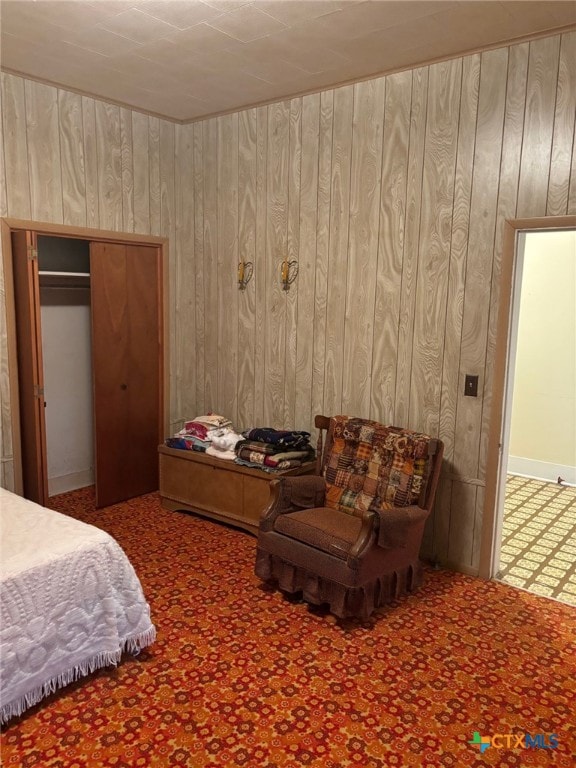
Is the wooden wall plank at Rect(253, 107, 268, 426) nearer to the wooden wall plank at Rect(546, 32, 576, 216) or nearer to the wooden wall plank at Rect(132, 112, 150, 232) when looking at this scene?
the wooden wall plank at Rect(132, 112, 150, 232)

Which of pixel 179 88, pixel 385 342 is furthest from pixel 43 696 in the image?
pixel 179 88

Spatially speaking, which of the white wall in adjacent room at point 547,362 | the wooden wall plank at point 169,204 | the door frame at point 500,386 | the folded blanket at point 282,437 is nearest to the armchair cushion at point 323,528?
the folded blanket at point 282,437

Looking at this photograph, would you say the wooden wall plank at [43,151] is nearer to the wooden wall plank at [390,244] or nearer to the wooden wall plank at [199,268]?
the wooden wall plank at [199,268]

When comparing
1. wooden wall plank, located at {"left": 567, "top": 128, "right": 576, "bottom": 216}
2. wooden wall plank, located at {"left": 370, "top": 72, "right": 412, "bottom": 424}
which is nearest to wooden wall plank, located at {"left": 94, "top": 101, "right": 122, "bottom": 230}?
wooden wall plank, located at {"left": 370, "top": 72, "right": 412, "bottom": 424}

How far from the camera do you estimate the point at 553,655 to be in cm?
293

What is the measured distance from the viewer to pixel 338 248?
13.5ft

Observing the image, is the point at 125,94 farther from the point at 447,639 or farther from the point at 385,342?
the point at 447,639

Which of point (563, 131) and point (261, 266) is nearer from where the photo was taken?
point (563, 131)

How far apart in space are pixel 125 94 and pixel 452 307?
265 cm

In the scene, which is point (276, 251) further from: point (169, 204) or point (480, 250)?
point (480, 250)

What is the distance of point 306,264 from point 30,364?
1.99 m

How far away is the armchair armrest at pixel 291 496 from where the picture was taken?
11.4 ft

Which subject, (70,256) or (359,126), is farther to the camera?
(70,256)

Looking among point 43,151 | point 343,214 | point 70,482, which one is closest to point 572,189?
point 343,214
